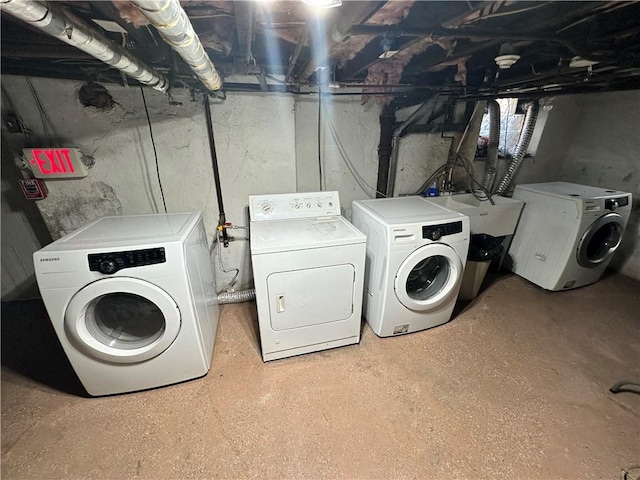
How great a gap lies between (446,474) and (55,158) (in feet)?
9.92

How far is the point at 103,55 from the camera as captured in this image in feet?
3.43

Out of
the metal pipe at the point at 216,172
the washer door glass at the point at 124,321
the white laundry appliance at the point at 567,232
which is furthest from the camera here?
the white laundry appliance at the point at 567,232

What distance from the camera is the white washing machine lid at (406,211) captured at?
69.4 inches

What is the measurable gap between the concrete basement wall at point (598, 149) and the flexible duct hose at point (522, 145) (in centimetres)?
56

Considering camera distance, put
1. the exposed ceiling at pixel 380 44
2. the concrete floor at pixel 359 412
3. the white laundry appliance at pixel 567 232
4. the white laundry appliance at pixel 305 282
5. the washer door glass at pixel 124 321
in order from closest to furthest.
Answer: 1. the exposed ceiling at pixel 380 44
2. the concrete floor at pixel 359 412
3. the washer door glass at pixel 124 321
4. the white laundry appliance at pixel 305 282
5. the white laundry appliance at pixel 567 232

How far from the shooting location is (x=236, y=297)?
2.35 meters

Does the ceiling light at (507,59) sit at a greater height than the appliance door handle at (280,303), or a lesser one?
greater

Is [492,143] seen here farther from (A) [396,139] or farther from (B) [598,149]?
(B) [598,149]

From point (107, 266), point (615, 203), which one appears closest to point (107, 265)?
point (107, 266)

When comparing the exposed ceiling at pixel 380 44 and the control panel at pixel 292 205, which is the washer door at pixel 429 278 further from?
the exposed ceiling at pixel 380 44

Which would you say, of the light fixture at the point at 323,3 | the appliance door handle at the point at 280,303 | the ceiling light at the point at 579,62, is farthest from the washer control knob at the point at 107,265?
the ceiling light at the point at 579,62

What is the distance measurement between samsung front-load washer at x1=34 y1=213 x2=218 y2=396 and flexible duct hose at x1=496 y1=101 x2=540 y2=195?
10.3ft

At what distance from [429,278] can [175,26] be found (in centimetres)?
208

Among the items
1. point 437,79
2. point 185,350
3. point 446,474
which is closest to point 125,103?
point 185,350
